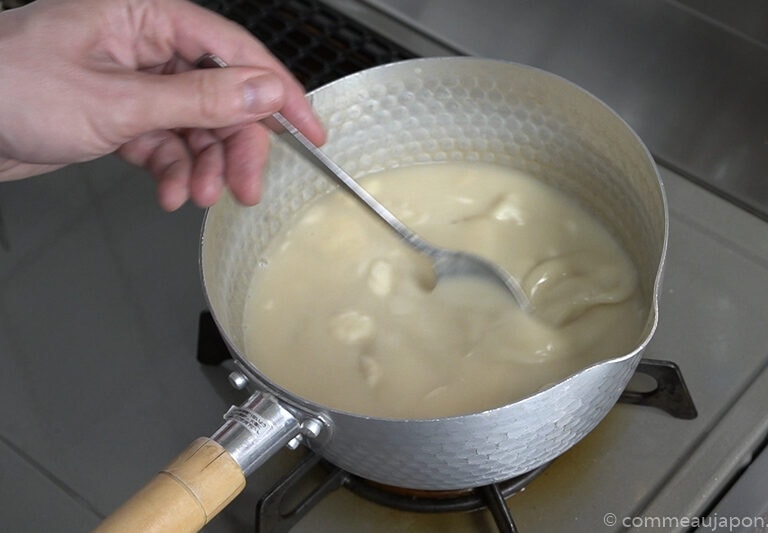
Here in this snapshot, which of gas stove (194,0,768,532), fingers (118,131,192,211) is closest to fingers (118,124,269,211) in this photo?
Answer: fingers (118,131,192,211)

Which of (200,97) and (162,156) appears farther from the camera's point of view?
(162,156)

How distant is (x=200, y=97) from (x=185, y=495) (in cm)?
24

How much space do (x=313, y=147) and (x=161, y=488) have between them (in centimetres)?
27

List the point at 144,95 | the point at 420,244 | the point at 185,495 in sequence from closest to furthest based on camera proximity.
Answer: the point at 185,495 < the point at 144,95 < the point at 420,244

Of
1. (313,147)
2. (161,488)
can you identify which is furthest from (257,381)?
(313,147)

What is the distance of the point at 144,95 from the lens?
58 centimetres

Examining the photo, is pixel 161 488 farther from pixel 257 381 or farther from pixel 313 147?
pixel 313 147

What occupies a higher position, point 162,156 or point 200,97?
point 200,97

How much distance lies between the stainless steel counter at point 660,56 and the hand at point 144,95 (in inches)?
9.7

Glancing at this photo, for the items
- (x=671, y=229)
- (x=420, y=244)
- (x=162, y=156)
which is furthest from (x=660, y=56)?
(x=162, y=156)

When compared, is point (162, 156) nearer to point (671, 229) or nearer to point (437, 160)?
point (437, 160)

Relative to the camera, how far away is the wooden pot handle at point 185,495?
471mm

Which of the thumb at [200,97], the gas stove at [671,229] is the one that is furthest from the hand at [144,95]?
the gas stove at [671,229]

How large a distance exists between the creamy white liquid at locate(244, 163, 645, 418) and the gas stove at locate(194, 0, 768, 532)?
59 millimetres
